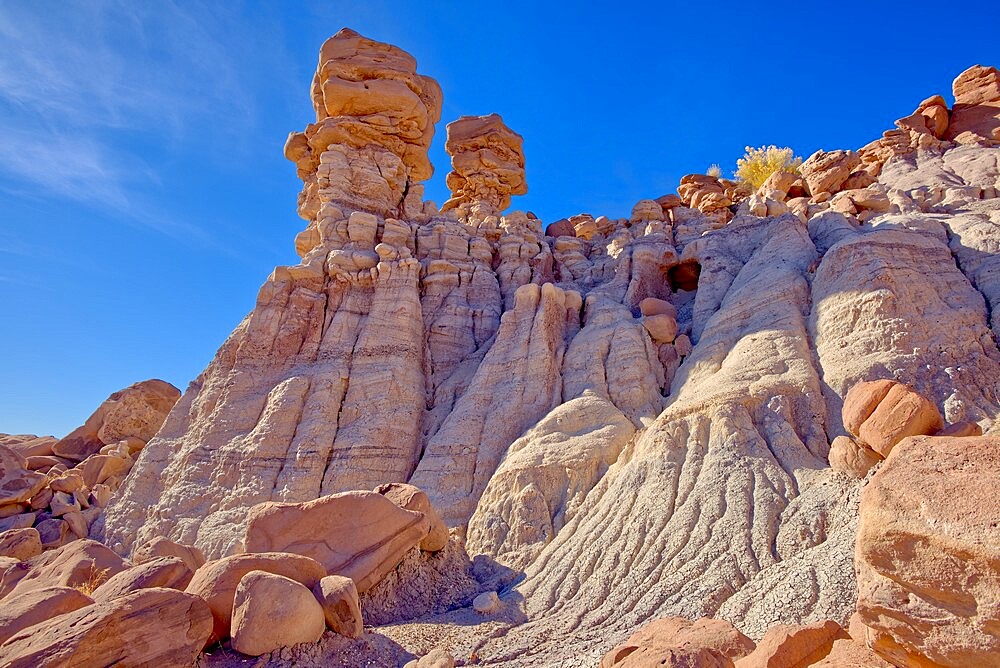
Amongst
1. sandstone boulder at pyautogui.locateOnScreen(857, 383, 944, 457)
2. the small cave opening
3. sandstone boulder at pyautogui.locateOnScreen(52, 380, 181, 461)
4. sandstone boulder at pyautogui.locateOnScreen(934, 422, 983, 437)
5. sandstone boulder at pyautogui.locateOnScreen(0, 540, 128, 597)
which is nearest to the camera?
sandstone boulder at pyautogui.locateOnScreen(934, 422, 983, 437)

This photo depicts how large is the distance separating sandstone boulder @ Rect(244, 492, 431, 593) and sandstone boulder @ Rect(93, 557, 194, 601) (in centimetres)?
168

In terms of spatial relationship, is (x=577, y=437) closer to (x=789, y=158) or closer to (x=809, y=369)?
(x=809, y=369)

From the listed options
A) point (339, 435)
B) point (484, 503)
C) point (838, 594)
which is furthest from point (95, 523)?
point (838, 594)

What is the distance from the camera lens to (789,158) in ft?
100

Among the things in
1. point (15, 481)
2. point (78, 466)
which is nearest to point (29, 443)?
point (78, 466)

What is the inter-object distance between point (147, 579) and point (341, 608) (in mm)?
1949

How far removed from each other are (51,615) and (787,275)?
13.0 metres

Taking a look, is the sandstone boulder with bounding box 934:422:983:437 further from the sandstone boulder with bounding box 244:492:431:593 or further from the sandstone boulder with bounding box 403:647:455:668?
the sandstone boulder with bounding box 244:492:431:593

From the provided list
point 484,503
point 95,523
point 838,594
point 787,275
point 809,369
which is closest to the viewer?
point 838,594

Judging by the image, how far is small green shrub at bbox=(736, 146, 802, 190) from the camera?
3008 cm

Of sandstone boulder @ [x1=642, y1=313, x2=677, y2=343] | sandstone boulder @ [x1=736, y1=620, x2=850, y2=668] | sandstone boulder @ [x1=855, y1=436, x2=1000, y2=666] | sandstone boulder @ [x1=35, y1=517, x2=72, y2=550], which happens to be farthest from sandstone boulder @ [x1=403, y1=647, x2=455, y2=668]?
sandstone boulder @ [x1=35, y1=517, x2=72, y2=550]

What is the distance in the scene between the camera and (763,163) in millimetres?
30828

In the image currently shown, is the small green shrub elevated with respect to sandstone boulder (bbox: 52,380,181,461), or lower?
elevated

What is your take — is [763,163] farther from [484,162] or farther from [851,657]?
[851,657]
